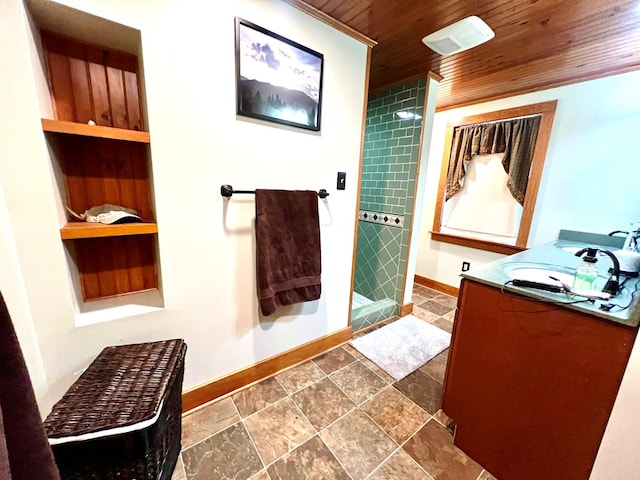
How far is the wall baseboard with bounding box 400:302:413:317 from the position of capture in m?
2.43

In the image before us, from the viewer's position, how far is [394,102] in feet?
7.63

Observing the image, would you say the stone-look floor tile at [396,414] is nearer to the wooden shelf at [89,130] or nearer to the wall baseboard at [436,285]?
the wooden shelf at [89,130]

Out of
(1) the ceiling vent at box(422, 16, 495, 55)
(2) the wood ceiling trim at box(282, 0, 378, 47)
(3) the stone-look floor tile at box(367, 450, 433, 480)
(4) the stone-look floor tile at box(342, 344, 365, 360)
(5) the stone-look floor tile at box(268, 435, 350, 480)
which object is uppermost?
(2) the wood ceiling trim at box(282, 0, 378, 47)

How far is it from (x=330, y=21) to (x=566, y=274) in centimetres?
183

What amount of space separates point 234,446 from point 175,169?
1.30 metres

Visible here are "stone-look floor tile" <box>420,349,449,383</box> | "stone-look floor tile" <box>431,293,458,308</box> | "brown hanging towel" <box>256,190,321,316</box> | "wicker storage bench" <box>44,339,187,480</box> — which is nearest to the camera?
"wicker storage bench" <box>44,339,187,480</box>

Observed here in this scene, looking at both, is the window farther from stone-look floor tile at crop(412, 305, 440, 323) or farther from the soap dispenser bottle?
the soap dispenser bottle

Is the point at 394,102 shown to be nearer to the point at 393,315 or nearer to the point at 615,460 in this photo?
the point at 393,315

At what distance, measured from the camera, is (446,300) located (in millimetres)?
2875

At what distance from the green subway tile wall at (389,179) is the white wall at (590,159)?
0.25m

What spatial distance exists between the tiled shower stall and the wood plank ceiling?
8.8 inches

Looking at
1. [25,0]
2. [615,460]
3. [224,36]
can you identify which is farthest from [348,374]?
[25,0]

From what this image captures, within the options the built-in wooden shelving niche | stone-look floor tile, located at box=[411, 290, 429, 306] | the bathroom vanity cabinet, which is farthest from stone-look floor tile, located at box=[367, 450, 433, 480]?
stone-look floor tile, located at box=[411, 290, 429, 306]

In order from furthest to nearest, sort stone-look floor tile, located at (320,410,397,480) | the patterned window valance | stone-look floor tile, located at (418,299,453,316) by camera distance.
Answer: stone-look floor tile, located at (418,299,453,316), the patterned window valance, stone-look floor tile, located at (320,410,397,480)
